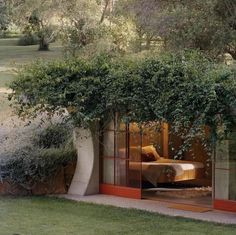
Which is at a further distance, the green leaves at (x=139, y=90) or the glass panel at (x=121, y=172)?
the glass panel at (x=121, y=172)

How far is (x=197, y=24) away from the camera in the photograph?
20.2 meters

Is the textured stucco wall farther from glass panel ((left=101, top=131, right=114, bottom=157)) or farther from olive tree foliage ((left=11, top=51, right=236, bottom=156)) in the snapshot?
olive tree foliage ((left=11, top=51, right=236, bottom=156))

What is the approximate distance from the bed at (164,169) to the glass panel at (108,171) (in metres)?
0.53

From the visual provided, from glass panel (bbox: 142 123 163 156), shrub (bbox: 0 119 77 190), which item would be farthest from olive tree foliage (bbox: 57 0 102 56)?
shrub (bbox: 0 119 77 190)

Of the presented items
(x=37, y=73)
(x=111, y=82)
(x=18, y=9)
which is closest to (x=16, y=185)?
(x=37, y=73)

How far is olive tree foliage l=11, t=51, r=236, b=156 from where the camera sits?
11242 millimetres

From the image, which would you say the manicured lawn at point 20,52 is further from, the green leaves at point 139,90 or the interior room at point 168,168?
the green leaves at point 139,90

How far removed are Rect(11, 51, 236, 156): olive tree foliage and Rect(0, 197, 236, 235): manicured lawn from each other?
1.47 m

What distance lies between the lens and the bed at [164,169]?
47.3 ft

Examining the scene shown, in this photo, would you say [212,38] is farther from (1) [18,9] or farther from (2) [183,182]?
(1) [18,9]

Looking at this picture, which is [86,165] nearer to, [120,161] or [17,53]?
[120,161]

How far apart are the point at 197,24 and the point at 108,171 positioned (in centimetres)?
719

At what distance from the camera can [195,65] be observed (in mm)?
11695

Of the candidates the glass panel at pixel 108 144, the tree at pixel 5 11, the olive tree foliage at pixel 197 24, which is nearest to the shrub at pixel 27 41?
the tree at pixel 5 11
